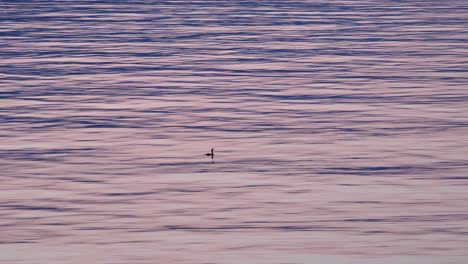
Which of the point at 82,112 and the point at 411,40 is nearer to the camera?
the point at 82,112

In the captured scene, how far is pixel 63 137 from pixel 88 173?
3.96ft

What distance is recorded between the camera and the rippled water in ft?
19.1

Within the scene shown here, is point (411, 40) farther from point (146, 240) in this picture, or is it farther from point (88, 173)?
point (146, 240)

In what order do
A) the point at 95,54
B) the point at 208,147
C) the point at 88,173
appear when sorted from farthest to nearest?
the point at 95,54, the point at 208,147, the point at 88,173

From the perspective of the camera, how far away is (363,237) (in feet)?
19.2

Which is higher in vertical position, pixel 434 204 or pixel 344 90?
pixel 344 90

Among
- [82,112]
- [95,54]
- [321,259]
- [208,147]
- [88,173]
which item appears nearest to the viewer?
[321,259]

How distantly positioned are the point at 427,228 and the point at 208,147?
8.02 feet

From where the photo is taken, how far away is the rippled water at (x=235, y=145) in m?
5.83

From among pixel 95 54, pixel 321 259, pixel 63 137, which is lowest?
pixel 321 259

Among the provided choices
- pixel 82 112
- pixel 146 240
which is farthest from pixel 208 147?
pixel 146 240

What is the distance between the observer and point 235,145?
27.0 ft

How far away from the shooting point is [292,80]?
11227 mm

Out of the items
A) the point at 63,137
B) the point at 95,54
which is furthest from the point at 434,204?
the point at 95,54
